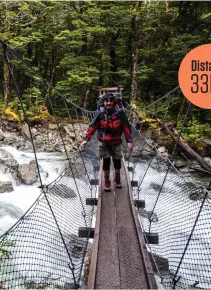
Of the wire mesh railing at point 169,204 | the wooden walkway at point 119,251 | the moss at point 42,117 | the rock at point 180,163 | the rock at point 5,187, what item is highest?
the moss at point 42,117

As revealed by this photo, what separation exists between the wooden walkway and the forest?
5052mm

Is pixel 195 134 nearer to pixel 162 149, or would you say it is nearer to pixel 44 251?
pixel 162 149

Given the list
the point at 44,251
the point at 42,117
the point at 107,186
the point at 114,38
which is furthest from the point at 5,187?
the point at 114,38

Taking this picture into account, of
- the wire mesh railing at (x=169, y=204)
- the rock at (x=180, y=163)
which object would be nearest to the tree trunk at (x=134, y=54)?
the rock at (x=180, y=163)

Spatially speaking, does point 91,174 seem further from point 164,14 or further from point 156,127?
point 164,14

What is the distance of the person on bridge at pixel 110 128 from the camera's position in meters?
2.41

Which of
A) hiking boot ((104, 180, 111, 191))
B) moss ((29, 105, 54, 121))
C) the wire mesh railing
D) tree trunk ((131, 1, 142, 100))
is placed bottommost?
the wire mesh railing

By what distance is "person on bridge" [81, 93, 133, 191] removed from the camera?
2412 mm

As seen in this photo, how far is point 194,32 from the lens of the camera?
28.3 ft

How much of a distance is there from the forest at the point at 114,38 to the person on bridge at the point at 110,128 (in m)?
4.71

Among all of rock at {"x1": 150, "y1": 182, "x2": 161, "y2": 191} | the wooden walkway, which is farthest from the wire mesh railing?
the wooden walkway

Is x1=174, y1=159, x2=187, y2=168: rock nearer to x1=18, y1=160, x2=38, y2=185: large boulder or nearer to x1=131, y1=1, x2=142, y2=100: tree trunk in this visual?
x1=131, y1=1, x2=142, y2=100: tree trunk

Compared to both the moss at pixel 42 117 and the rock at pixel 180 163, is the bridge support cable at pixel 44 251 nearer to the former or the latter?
the rock at pixel 180 163

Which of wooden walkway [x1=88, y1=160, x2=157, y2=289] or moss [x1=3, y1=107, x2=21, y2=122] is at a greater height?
moss [x1=3, y1=107, x2=21, y2=122]
